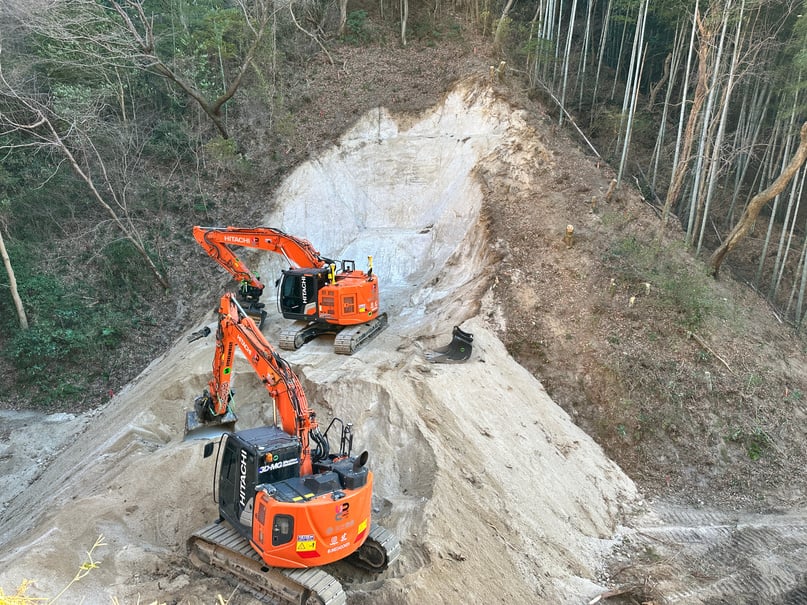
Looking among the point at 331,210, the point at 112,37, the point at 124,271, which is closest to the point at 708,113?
the point at 331,210

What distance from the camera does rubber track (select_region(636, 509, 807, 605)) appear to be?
7.30m

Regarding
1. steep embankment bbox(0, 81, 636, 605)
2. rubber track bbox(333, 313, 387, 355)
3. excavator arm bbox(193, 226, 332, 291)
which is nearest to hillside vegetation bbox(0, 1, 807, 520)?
steep embankment bbox(0, 81, 636, 605)

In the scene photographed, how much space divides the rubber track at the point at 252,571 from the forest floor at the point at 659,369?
4072 mm

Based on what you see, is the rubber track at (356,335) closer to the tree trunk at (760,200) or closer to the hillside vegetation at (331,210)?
the hillside vegetation at (331,210)

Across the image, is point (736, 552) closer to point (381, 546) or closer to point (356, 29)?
point (381, 546)

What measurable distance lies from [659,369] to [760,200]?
5461 mm

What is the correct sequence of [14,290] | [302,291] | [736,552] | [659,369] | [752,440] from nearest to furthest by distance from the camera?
1. [736,552]
2. [752,440]
3. [659,369]
4. [302,291]
5. [14,290]

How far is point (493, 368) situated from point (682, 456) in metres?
3.92

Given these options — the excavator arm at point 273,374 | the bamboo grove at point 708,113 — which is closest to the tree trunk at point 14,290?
the excavator arm at point 273,374

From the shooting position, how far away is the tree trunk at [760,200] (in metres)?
11.9

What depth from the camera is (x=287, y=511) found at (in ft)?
18.5

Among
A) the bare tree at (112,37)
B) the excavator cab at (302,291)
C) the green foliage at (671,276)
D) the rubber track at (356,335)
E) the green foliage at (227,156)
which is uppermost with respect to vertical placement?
the bare tree at (112,37)

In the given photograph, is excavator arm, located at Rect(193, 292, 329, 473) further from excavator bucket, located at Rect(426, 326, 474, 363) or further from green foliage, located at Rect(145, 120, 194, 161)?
green foliage, located at Rect(145, 120, 194, 161)

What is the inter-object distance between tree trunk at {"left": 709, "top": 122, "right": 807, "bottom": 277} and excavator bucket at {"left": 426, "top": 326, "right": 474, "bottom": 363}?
24.2ft
